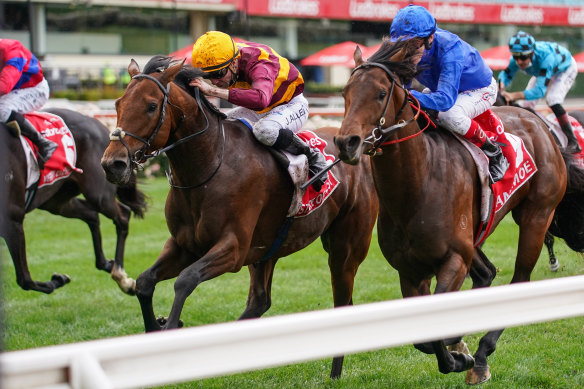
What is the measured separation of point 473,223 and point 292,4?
24261mm

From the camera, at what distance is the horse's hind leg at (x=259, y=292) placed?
5.07m

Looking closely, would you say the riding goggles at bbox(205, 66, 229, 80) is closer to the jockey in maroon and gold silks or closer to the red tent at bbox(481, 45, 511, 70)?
the jockey in maroon and gold silks

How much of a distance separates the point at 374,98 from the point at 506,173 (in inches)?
48.4

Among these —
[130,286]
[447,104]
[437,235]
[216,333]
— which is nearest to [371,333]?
[216,333]

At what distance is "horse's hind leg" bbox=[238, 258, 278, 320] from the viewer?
507cm

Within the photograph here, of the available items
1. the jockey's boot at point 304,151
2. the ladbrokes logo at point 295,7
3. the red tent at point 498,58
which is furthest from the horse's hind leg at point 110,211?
the ladbrokes logo at point 295,7

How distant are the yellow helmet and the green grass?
1584mm

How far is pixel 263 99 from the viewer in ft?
14.4

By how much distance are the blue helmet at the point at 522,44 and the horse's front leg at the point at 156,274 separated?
450 centimetres

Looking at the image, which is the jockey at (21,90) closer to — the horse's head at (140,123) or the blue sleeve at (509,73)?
the horse's head at (140,123)

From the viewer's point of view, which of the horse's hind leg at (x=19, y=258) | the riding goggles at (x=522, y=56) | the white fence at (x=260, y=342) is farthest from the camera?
the riding goggles at (x=522, y=56)

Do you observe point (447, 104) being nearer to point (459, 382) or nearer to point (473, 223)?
point (473, 223)

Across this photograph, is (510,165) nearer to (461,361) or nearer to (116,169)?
(461,361)

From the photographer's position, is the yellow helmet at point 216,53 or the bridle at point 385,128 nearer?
the bridle at point 385,128
